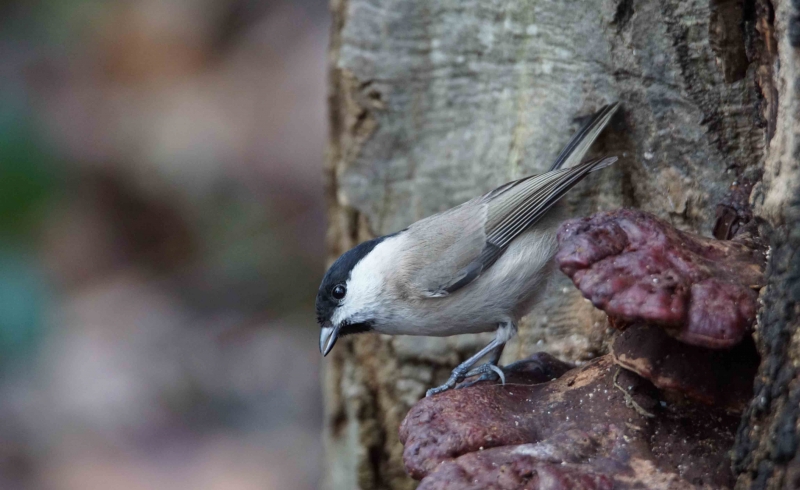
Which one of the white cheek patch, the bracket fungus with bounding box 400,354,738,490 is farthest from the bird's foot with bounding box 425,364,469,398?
the bracket fungus with bounding box 400,354,738,490

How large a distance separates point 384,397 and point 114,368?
9.02 ft

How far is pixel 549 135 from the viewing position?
3088 millimetres

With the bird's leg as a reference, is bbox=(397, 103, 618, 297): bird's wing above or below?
above

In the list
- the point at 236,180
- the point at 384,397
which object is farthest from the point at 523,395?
the point at 236,180

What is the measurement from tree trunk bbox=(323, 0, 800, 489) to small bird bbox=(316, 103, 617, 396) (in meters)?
0.18

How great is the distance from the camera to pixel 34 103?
5.99 m

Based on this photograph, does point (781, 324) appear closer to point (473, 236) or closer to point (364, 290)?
point (473, 236)

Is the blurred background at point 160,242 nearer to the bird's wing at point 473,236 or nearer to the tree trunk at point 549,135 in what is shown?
the tree trunk at point 549,135

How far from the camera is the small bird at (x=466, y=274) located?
2.91m

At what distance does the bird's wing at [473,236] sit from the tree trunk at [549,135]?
0.21m

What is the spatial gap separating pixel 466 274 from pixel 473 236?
0.17m

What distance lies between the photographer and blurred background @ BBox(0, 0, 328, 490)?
5.34m

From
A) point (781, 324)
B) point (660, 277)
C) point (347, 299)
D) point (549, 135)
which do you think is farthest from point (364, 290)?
point (781, 324)

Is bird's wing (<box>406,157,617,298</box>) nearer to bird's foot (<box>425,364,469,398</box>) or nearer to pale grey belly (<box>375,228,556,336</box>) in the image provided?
pale grey belly (<box>375,228,556,336</box>)
